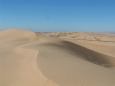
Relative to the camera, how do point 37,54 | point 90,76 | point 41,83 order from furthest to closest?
1. point 37,54
2. point 90,76
3. point 41,83

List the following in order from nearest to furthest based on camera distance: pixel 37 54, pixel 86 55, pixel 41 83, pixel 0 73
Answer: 1. pixel 41 83
2. pixel 0 73
3. pixel 37 54
4. pixel 86 55

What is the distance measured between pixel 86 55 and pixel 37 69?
22.4 feet

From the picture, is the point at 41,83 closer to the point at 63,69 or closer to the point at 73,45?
the point at 63,69

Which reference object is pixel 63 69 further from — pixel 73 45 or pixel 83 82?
pixel 73 45

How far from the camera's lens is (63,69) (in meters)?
11.4

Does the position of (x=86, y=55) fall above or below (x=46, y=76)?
above

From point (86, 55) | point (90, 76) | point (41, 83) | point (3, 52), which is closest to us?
point (41, 83)

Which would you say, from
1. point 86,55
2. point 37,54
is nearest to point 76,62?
point 37,54

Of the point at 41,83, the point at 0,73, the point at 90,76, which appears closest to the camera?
the point at 41,83

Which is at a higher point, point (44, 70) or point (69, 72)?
point (44, 70)

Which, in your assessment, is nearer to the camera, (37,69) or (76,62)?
(37,69)

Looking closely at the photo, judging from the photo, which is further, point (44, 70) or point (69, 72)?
Result: point (69, 72)

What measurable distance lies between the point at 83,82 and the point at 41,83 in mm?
1368

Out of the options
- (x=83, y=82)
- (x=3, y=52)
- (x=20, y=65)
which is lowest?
(x=83, y=82)
